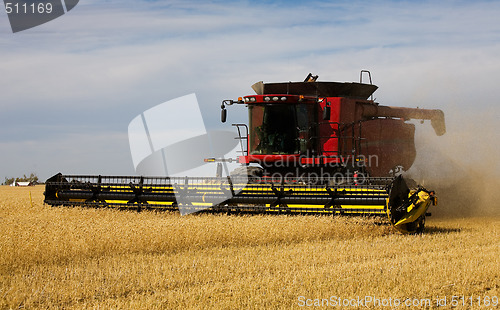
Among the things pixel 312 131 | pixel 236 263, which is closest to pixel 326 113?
pixel 312 131

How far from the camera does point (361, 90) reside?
34.7ft

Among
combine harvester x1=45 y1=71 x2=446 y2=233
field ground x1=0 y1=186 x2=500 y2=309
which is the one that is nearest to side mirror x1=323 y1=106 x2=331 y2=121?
combine harvester x1=45 y1=71 x2=446 y2=233

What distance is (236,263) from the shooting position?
229 inches

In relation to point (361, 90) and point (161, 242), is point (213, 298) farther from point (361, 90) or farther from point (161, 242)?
point (361, 90)

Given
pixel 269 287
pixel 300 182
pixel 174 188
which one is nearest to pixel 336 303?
pixel 269 287

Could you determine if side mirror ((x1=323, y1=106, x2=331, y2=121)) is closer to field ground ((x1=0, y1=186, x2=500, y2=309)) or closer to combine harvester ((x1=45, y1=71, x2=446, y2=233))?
combine harvester ((x1=45, y1=71, x2=446, y2=233))

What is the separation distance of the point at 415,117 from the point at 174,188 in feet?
17.9

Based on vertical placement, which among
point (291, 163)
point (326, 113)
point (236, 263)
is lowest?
point (236, 263)

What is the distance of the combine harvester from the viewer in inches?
341

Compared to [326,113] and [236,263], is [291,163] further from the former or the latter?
[236,263]

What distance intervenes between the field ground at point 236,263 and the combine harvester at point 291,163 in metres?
0.45

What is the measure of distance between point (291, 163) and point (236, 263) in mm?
4211

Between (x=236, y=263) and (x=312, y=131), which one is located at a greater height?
(x=312, y=131)

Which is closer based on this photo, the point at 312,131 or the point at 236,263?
the point at 236,263
